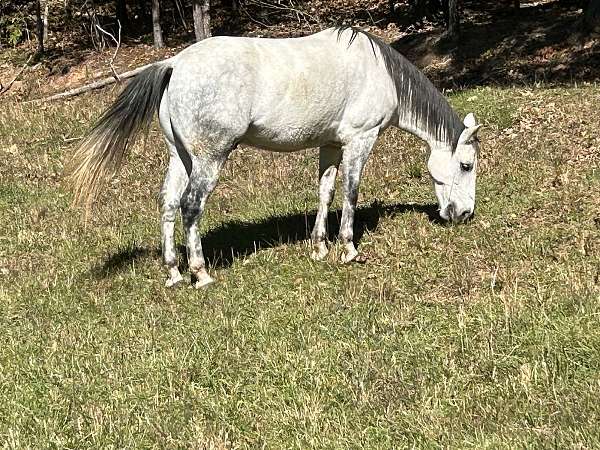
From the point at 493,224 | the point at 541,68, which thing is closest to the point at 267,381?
the point at 493,224

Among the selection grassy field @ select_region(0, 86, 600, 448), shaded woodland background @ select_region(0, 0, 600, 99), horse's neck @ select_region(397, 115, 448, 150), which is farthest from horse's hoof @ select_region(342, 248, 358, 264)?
shaded woodland background @ select_region(0, 0, 600, 99)

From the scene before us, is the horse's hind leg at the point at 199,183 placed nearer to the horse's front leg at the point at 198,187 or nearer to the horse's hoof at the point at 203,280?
the horse's front leg at the point at 198,187

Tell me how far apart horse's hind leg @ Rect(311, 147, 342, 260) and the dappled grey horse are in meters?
0.01

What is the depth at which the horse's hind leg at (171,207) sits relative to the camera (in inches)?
285

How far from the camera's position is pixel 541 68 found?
16188 mm

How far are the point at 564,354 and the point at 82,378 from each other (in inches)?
137

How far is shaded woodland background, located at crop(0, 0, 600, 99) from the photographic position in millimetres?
16297

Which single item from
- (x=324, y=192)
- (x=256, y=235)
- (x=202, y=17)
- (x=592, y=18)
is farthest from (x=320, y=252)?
(x=202, y=17)

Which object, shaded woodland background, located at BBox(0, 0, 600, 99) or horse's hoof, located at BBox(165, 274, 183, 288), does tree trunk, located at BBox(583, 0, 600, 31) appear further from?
horse's hoof, located at BBox(165, 274, 183, 288)

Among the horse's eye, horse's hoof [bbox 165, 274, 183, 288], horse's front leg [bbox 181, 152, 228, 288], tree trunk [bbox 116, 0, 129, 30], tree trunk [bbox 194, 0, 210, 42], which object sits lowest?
tree trunk [bbox 116, 0, 129, 30]

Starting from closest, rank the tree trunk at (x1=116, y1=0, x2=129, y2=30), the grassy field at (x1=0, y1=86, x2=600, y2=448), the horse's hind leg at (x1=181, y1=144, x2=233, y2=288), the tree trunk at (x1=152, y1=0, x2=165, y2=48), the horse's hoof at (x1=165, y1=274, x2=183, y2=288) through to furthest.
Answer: the grassy field at (x1=0, y1=86, x2=600, y2=448)
the horse's hind leg at (x1=181, y1=144, x2=233, y2=288)
the horse's hoof at (x1=165, y1=274, x2=183, y2=288)
the tree trunk at (x1=152, y1=0, x2=165, y2=48)
the tree trunk at (x1=116, y1=0, x2=129, y2=30)

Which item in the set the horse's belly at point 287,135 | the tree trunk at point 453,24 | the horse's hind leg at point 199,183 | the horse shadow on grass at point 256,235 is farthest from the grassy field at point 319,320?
the tree trunk at point 453,24

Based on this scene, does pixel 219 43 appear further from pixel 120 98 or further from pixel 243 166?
pixel 243 166

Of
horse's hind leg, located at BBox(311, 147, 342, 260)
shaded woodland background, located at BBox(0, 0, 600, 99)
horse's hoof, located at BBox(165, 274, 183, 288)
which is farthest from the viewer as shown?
shaded woodland background, located at BBox(0, 0, 600, 99)
